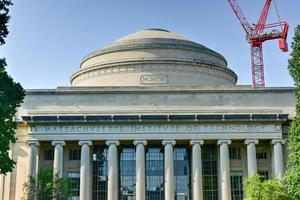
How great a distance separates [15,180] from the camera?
59.2 m

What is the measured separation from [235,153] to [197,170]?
18.2 ft

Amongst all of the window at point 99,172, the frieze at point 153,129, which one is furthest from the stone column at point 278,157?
the window at point 99,172

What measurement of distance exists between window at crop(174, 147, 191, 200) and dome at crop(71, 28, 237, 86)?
36.6ft

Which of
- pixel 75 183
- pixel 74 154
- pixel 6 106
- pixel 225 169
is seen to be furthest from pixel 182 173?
pixel 6 106

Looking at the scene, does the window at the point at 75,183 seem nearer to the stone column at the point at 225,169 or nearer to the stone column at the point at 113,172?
the stone column at the point at 113,172

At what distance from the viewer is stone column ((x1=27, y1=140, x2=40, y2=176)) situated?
57197 mm

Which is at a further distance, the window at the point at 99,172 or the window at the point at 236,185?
the window at the point at 99,172

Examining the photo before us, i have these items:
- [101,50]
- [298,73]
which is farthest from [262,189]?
[101,50]

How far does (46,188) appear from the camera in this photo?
47.2m

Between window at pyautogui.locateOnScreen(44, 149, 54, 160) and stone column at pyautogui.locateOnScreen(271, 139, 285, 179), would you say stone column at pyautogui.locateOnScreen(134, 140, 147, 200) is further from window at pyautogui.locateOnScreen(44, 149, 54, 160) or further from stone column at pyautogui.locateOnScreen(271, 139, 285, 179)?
stone column at pyautogui.locateOnScreen(271, 139, 285, 179)

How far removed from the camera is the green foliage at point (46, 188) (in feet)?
155

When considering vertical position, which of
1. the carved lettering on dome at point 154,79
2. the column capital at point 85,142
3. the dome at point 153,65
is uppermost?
the dome at point 153,65

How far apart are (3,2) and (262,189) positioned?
25971mm

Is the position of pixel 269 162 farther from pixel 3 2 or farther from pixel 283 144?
pixel 3 2
